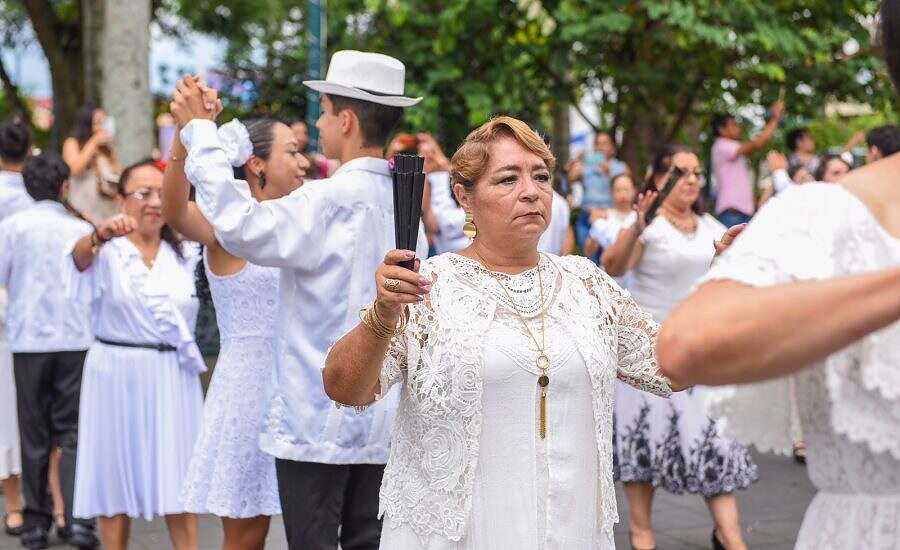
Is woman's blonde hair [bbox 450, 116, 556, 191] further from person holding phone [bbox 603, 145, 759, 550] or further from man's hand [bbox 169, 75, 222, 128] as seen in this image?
person holding phone [bbox 603, 145, 759, 550]

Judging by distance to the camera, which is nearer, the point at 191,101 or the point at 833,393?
the point at 833,393

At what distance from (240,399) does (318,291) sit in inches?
34.1

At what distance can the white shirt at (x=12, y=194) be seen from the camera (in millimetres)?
8438

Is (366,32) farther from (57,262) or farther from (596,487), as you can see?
(596,487)

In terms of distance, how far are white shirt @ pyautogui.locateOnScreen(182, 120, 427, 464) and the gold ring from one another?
55.9 inches

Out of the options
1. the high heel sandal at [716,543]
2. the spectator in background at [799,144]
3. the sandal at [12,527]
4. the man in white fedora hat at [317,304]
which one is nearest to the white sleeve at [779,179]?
the spectator in background at [799,144]

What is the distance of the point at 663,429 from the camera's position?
22.8ft

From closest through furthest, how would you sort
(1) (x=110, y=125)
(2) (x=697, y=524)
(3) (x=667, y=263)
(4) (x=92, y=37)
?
(3) (x=667, y=263)
(2) (x=697, y=524)
(1) (x=110, y=125)
(4) (x=92, y=37)

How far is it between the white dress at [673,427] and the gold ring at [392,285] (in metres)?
4.07

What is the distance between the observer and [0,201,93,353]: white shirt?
7430mm

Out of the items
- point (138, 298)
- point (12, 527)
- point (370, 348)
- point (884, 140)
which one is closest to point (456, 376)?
point (370, 348)

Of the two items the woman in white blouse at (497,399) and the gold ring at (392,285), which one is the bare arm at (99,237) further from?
the gold ring at (392,285)

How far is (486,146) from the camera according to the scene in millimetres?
3695

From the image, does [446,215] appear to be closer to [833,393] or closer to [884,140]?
[884,140]
